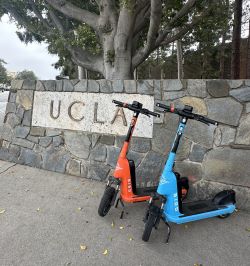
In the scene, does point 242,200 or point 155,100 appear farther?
point 155,100

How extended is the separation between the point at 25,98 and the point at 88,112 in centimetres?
134

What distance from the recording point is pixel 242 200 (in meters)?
3.39

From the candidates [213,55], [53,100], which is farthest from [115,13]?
[213,55]

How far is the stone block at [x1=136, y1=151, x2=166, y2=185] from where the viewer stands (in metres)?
3.82

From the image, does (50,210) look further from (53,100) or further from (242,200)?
(242,200)

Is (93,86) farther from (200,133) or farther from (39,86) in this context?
(200,133)

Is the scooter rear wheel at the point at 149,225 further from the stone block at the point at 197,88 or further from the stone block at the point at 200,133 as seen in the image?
the stone block at the point at 197,88

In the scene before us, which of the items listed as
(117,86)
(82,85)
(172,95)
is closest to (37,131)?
(82,85)

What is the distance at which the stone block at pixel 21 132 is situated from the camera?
481 centimetres

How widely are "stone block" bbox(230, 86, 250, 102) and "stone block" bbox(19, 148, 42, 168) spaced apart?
3.30 m

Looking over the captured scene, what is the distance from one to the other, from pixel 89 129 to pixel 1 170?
1.72 m

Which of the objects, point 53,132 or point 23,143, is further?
point 23,143

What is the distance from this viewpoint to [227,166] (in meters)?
3.42

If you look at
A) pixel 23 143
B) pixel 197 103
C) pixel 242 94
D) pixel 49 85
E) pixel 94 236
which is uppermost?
pixel 49 85
